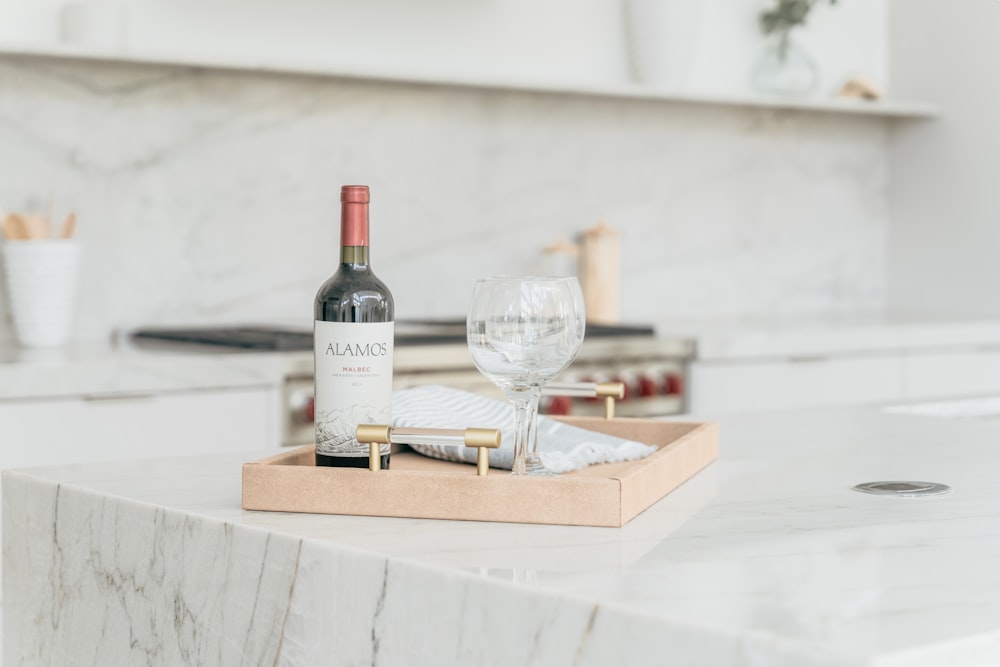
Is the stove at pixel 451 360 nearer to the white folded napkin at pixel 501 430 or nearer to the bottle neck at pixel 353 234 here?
the white folded napkin at pixel 501 430

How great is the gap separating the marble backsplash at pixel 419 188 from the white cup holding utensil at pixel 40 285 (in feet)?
0.51

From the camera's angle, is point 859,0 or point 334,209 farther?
point 859,0

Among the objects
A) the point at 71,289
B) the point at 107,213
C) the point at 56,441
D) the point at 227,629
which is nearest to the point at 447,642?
the point at 227,629

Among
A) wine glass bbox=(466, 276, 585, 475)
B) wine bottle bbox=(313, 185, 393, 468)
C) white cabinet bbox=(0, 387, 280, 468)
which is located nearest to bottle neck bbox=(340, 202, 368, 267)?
wine bottle bbox=(313, 185, 393, 468)

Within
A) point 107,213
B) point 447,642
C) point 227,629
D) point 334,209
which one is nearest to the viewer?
point 447,642

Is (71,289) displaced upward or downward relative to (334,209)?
downward

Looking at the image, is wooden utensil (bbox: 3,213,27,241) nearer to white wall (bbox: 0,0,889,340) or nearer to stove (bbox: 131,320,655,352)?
white wall (bbox: 0,0,889,340)

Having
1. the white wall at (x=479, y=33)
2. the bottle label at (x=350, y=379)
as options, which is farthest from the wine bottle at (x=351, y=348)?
the white wall at (x=479, y=33)

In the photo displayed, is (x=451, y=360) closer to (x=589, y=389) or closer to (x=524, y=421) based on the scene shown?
(x=589, y=389)

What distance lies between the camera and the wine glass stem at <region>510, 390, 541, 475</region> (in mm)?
1001

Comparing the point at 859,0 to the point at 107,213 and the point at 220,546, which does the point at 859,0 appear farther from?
the point at 220,546

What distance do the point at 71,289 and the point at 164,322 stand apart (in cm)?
32

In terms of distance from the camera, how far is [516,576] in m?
0.79

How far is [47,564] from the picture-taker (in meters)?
1.13
